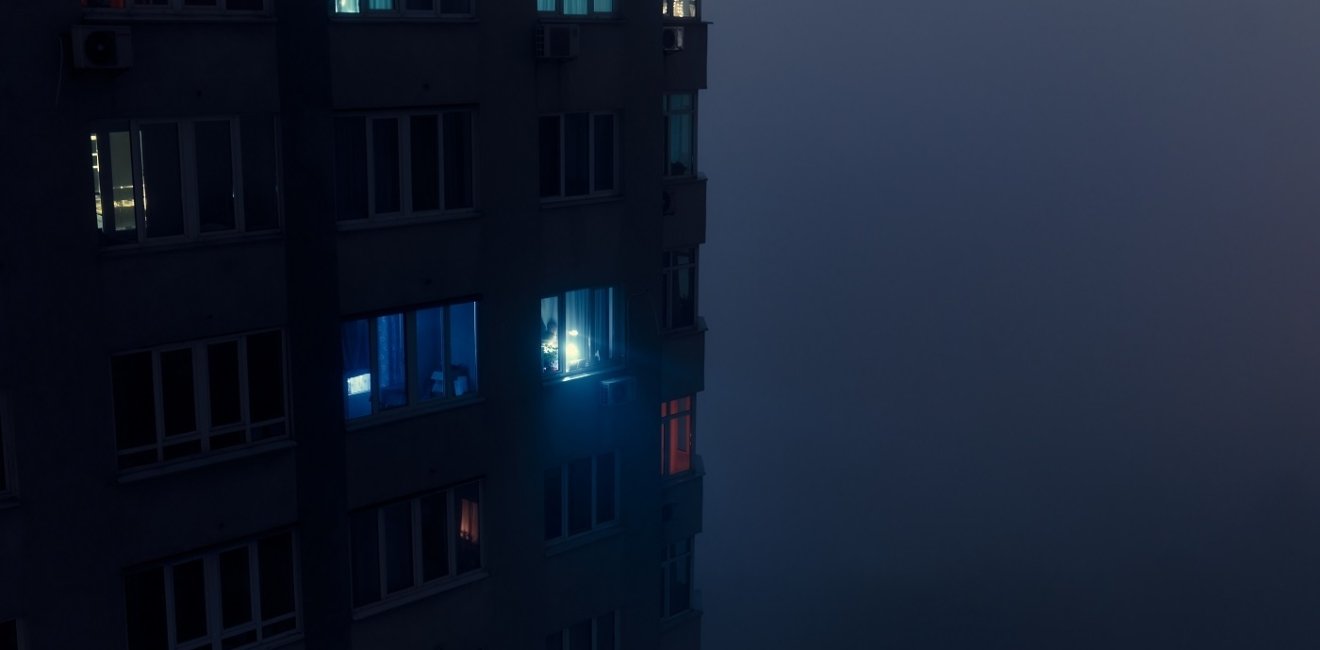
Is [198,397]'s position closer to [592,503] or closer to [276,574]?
[276,574]

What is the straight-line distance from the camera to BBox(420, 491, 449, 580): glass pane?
40.2 feet

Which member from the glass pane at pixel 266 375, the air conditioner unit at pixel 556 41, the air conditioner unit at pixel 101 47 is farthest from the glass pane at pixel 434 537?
the air conditioner unit at pixel 101 47

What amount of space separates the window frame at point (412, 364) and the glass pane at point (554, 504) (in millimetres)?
1511

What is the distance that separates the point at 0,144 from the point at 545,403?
19.0 feet

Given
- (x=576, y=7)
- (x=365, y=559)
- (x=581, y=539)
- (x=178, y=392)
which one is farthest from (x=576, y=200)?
(x=178, y=392)

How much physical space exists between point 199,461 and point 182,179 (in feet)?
7.48

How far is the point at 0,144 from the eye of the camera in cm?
893

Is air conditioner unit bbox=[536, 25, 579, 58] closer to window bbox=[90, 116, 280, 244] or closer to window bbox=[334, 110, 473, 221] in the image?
window bbox=[334, 110, 473, 221]

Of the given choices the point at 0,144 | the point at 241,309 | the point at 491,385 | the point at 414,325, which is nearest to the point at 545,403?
the point at 491,385

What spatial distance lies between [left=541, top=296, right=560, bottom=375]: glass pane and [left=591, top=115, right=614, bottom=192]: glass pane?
136cm

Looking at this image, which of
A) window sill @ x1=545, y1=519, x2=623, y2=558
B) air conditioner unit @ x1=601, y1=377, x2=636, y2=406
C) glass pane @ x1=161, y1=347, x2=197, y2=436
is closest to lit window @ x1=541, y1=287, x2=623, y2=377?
air conditioner unit @ x1=601, y1=377, x2=636, y2=406

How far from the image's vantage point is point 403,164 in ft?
37.9

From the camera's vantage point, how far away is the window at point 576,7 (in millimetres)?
12852

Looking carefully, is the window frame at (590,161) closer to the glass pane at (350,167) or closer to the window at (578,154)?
the window at (578,154)
